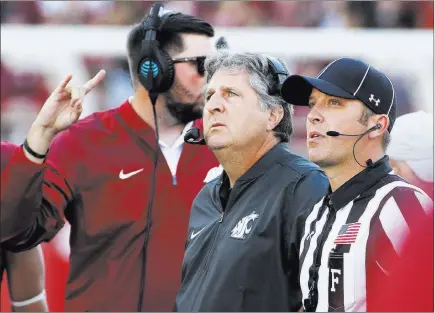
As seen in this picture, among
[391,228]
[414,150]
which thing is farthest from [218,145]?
[414,150]

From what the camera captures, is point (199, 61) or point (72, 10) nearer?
point (199, 61)

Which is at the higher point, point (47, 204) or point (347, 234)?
point (347, 234)

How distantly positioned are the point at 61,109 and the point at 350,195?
3.45 feet

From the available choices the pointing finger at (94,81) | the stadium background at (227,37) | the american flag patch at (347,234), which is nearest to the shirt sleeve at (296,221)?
the american flag patch at (347,234)

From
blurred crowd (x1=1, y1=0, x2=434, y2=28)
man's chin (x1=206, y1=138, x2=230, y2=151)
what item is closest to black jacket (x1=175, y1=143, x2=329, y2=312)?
man's chin (x1=206, y1=138, x2=230, y2=151)

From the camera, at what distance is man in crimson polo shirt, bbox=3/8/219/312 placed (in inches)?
144

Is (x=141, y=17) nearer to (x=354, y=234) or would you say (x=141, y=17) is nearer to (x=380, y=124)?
(x=380, y=124)

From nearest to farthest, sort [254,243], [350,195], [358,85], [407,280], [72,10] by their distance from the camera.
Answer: [407,280], [350,195], [358,85], [254,243], [72,10]

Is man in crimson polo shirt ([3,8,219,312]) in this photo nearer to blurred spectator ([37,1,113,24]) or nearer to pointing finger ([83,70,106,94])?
pointing finger ([83,70,106,94])

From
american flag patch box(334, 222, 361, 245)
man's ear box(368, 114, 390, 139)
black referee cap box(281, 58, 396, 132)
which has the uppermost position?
black referee cap box(281, 58, 396, 132)

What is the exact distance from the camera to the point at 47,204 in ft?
11.7

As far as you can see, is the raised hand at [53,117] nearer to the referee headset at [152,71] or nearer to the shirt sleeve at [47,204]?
the shirt sleeve at [47,204]

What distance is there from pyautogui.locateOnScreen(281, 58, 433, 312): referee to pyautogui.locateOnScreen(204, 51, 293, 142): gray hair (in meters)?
0.20

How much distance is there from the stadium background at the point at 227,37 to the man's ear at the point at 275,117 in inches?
110
